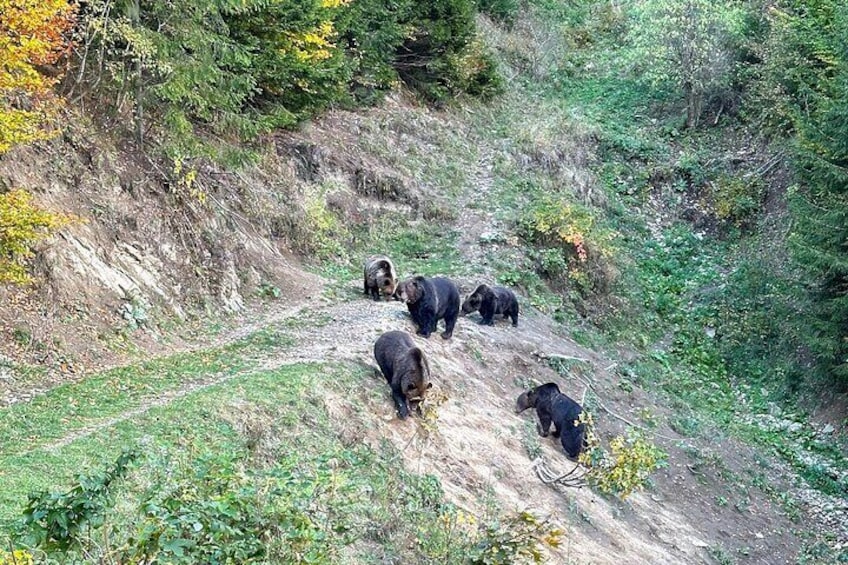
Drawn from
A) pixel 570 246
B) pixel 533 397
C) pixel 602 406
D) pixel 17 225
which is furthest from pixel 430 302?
pixel 570 246

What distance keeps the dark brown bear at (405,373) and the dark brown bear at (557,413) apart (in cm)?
355

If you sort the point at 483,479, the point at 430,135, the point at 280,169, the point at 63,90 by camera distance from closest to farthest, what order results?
1. the point at 483,479
2. the point at 63,90
3. the point at 280,169
4. the point at 430,135

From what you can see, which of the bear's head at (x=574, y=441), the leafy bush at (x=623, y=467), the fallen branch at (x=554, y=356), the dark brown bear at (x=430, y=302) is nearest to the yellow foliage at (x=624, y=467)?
the leafy bush at (x=623, y=467)

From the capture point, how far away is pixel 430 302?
15.8 meters

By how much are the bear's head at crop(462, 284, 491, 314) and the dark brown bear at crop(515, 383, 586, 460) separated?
136 inches

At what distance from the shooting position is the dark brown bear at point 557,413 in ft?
49.5

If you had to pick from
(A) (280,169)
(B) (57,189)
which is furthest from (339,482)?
(A) (280,169)

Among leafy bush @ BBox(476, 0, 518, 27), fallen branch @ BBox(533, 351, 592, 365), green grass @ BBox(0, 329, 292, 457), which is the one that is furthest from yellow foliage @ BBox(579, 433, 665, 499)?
leafy bush @ BBox(476, 0, 518, 27)

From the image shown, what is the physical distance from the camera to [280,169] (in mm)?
23094

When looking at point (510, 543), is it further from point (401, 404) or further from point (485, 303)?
point (485, 303)

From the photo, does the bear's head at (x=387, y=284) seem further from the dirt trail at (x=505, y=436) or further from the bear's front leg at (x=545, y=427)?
the bear's front leg at (x=545, y=427)

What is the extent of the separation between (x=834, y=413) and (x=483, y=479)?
1347 centimetres

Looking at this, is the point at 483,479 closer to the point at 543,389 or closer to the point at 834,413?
the point at 543,389

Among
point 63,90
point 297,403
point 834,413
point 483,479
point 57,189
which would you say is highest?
point 63,90
